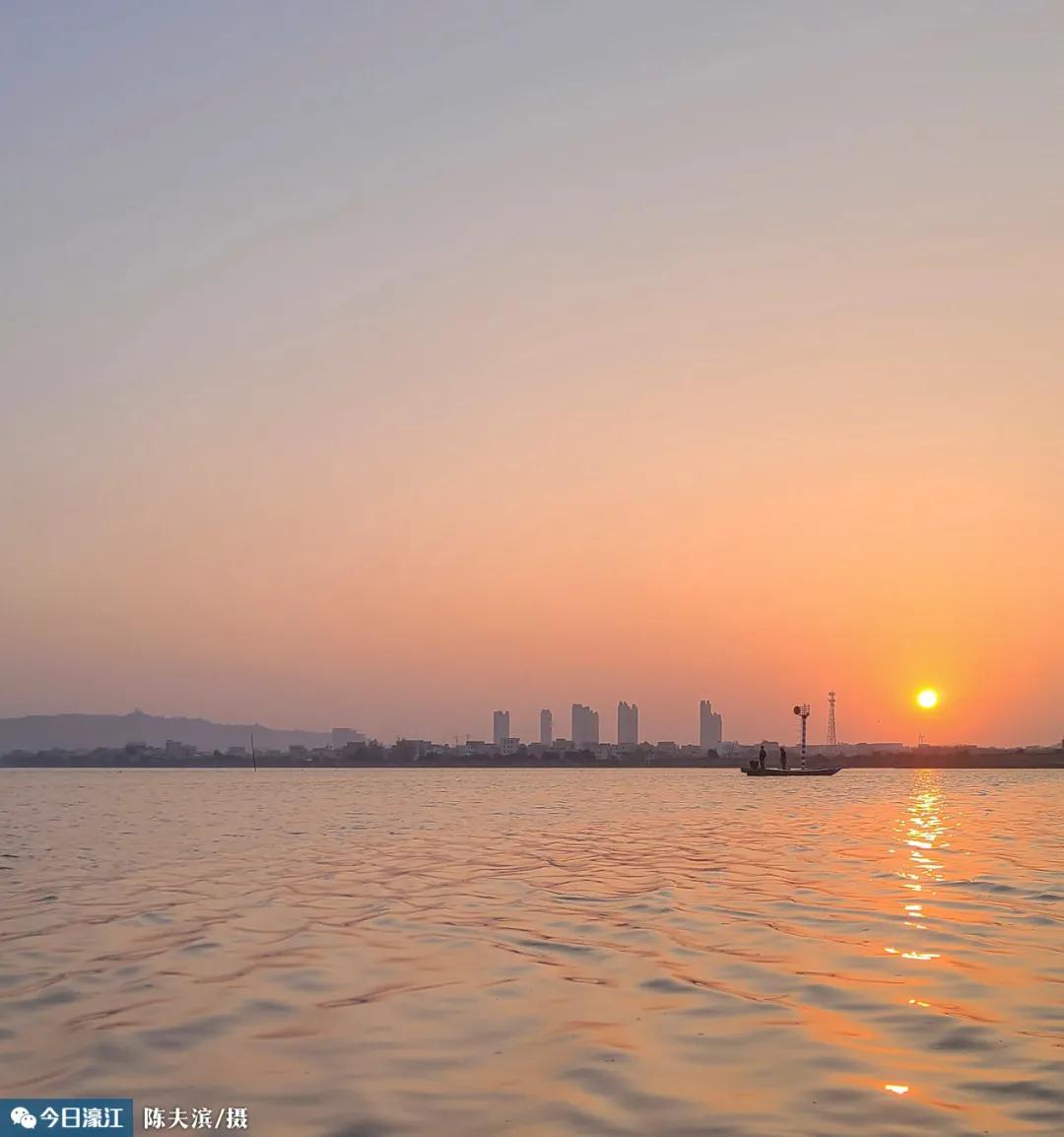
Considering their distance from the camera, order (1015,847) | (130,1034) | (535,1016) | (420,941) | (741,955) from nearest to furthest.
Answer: (130,1034)
(535,1016)
(741,955)
(420,941)
(1015,847)

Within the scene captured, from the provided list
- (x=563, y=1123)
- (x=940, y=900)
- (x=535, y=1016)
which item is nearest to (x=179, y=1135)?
(x=563, y=1123)

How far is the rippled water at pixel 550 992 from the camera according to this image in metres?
10.6

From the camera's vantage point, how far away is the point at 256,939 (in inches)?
772

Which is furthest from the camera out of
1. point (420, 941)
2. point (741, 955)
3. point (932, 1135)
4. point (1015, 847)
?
point (1015, 847)

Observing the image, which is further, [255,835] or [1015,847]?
[255,835]

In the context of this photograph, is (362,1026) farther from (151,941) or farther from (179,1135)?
(151,941)

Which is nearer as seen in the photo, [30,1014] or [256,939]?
[30,1014]

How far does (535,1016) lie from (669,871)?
16.8 metres

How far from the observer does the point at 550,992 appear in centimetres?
1537

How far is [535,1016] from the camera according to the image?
1398 centimetres

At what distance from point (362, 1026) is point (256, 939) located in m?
6.68

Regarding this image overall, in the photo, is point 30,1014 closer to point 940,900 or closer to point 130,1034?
point 130,1034

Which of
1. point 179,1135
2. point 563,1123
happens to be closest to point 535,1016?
point 563,1123

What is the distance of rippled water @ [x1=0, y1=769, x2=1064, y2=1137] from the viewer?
34.8ft
